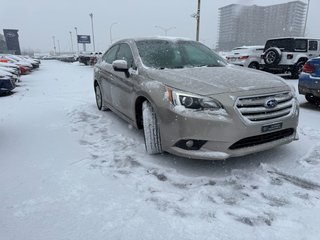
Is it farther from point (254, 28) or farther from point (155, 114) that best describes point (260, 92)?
point (254, 28)

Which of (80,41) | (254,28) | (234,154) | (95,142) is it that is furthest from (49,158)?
(80,41)

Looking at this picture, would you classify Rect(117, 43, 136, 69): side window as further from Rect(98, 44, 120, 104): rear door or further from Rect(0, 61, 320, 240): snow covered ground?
Rect(0, 61, 320, 240): snow covered ground

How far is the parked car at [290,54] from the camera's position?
41.2 ft

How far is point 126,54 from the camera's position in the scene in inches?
187

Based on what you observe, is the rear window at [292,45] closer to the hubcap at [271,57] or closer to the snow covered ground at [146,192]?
the hubcap at [271,57]

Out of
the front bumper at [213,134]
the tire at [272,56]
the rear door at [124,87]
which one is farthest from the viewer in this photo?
the tire at [272,56]

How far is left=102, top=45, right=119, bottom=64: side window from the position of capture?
17.8 feet

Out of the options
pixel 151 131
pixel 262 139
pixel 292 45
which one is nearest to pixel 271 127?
pixel 262 139

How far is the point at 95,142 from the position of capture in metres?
4.48

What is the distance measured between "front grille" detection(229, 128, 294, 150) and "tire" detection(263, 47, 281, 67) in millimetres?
9996

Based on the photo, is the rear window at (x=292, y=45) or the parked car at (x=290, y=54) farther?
the rear window at (x=292, y=45)

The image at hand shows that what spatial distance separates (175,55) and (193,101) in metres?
1.52

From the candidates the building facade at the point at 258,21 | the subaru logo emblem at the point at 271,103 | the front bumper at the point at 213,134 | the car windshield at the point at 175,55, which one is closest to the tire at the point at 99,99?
the car windshield at the point at 175,55

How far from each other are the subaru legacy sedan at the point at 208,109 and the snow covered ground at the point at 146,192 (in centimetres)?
32
